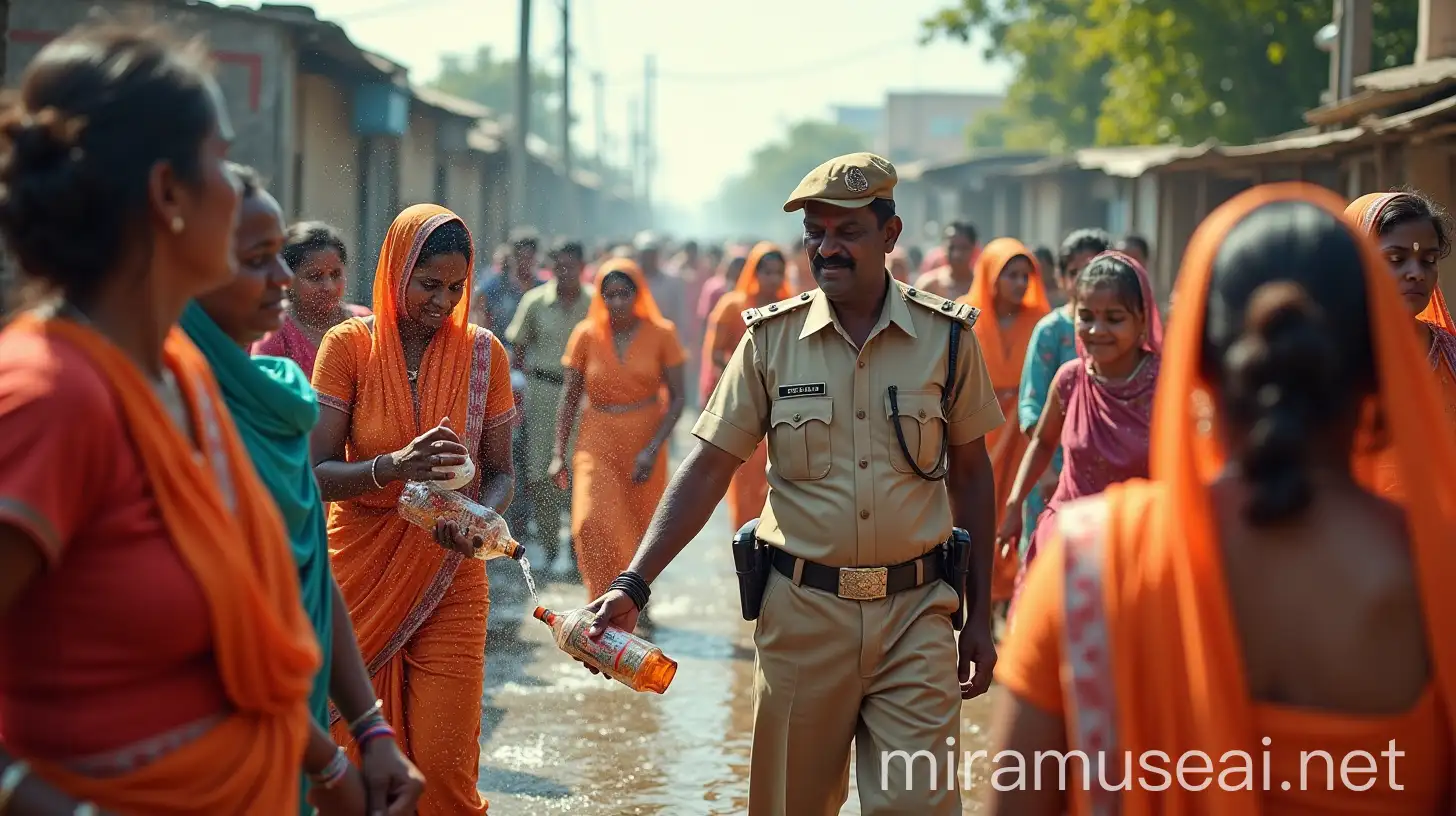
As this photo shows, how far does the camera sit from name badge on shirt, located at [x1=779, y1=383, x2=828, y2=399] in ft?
13.8

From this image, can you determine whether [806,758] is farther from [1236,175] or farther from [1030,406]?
[1236,175]

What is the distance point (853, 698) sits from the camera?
4.13 meters

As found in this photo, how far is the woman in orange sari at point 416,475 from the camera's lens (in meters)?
4.44

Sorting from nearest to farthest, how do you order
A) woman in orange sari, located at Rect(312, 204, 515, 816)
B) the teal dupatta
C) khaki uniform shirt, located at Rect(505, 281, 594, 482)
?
the teal dupatta
woman in orange sari, located at Rect(312, 204, 515, 816)
khaki uniform shirt, located at Rect(505, 281, 594, 482)

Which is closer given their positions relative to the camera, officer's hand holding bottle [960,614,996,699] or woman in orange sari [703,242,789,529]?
officer's hand holding bottle [960,614,996,699]

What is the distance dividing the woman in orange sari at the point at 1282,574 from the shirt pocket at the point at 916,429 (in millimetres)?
2072

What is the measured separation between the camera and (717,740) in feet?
22.5

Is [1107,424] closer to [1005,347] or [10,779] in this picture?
[1005,347]

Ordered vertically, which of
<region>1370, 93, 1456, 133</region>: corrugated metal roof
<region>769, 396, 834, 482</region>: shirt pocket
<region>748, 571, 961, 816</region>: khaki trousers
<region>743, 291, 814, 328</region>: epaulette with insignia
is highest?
<region>1370, 93, 1456, 133</region>: corrugated metal roof

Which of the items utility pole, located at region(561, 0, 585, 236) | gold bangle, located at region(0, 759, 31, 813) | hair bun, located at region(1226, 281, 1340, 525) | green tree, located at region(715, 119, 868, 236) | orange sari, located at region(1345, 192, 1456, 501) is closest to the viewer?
hair bun, located at region(1226, 281, 1340, 525)

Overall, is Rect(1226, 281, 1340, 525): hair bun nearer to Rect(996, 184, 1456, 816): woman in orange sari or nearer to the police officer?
Rect(996, 184, 1456, 816): woman in orange sari

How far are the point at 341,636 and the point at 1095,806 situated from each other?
151 centimetres

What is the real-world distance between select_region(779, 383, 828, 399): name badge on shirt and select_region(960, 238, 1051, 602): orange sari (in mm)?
3829

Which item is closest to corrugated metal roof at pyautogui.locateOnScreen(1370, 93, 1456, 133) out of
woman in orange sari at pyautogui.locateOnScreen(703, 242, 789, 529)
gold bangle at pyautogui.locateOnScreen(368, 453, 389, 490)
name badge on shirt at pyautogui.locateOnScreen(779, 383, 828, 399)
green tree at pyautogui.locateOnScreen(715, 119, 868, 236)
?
woman in orange sari at pyautogui.locateOnScreen(703, 242, 789, 529)
